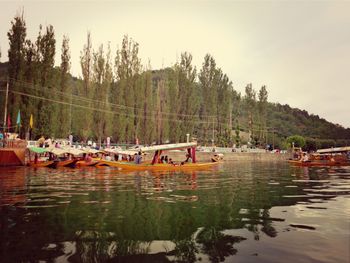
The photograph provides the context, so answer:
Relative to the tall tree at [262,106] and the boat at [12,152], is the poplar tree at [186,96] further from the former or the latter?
the boat at [12,152]

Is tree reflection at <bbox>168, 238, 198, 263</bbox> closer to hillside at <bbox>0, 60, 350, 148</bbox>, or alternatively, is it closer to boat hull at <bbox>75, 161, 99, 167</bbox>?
boat hull at <bbox>75, 161, 99, 167</bbox>

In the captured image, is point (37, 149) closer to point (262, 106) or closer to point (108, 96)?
point (108, 96)

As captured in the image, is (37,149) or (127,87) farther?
(127,87)

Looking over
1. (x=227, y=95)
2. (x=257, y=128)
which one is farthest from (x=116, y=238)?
(x=257, y=128)

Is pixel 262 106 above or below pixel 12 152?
above

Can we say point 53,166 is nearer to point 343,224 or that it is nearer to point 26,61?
point 26,61

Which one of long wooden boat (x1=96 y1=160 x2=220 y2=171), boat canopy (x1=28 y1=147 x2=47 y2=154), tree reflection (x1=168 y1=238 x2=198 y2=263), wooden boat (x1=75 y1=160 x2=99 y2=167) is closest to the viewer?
tree reflection (x1=168 y1=238 x2=198 y2=263)

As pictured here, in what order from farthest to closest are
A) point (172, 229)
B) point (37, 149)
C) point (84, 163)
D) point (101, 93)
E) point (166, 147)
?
1. point (101, 93)
2. point (37, 149)
3. point (84, 163)
4. point (166, 147)
5. point (172, 229)

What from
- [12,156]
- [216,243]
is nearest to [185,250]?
[216,243]

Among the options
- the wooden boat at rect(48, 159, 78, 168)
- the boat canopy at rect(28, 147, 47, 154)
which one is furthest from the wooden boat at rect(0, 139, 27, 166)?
the wooden boat at rect(48, 159, 78, 168)

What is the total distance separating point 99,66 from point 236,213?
136 feet

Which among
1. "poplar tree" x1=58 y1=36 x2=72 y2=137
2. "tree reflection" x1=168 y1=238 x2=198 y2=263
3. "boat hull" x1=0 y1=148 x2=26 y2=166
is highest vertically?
"poplar tree" x1=58 y1=36 x2=72 y2=137

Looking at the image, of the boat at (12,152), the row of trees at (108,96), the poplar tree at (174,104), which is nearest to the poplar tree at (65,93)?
the row of trees at (108,96)

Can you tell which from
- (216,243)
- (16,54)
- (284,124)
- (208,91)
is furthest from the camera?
(284,124)
